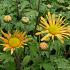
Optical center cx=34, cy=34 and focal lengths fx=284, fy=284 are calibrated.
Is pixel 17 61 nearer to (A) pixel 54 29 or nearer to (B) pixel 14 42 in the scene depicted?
(B) pixel 14 42

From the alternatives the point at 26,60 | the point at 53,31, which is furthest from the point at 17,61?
the point at 53,31

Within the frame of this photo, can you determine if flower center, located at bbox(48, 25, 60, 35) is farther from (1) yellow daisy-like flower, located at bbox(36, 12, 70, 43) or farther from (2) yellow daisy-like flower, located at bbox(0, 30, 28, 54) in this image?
(2) yellow daisy-like flower, located at bbox(0, 30, 28, 54)

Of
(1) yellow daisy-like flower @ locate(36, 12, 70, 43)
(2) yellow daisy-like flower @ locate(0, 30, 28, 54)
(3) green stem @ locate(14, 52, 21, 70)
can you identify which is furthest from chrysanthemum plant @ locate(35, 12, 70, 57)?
(3) green stem @ locate(14, 52, 21, 70)

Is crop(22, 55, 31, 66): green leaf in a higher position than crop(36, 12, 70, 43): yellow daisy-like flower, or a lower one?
lower

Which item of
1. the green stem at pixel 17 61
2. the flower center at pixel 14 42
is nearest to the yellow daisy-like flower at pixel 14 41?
the flower center at pixel 14 42

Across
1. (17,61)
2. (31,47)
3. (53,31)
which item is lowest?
(17,61)

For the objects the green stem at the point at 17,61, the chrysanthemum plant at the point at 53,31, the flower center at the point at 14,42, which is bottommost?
the green stem at the point at 17,61

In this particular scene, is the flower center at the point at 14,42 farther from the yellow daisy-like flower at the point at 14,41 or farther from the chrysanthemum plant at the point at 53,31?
the chrysanthemum plant at the point at 53,31

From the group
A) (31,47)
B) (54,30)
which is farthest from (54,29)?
(31,47)

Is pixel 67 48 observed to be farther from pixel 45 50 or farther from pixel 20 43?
pixel 20 43

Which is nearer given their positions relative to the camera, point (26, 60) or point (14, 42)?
point (14, 42)

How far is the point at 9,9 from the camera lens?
263 centimetres

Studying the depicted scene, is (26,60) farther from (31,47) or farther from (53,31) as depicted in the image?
(53,31)

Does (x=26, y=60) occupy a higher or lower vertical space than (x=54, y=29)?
lower
